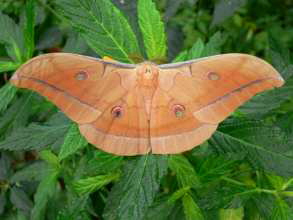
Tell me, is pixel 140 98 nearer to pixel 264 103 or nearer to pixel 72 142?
pixel 72 142

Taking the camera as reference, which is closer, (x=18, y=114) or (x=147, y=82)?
(x=147, y=82)

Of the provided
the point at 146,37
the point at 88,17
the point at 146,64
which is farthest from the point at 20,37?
the point at 146,64

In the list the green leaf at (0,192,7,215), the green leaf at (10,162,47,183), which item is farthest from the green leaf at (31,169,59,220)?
the green leaf at (0,192,7,215)

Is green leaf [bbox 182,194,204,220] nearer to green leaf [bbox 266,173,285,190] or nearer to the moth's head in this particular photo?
green leaf [bbox 266,173,285,190]

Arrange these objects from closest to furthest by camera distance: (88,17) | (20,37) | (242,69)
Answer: (242,69)
(88,17)
(20,37)

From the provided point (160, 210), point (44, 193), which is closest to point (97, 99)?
point (160, 210)

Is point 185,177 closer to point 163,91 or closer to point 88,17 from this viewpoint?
point 163,91
